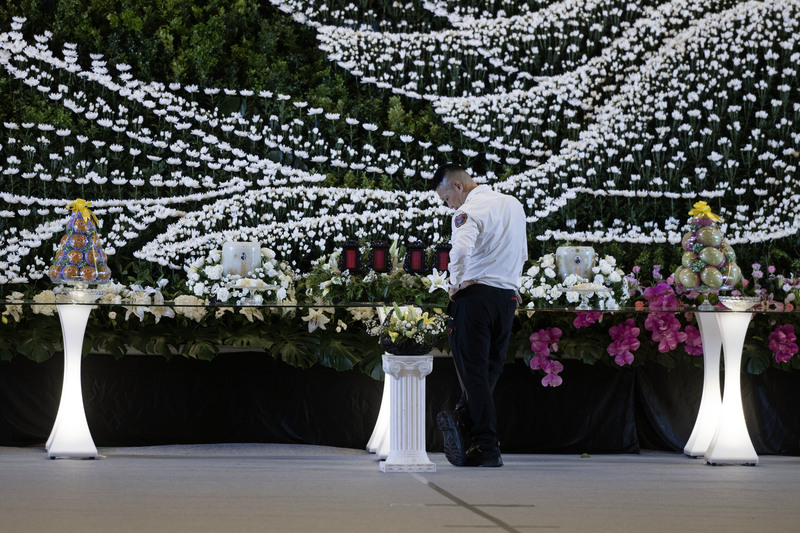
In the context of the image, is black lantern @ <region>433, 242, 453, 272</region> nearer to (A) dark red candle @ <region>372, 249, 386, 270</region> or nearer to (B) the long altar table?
(A) dark red candle @ <region>372, 249, 386, 270</region>

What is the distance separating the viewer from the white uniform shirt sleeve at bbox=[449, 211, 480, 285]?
13.1 ft

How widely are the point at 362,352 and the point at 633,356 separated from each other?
125 centimetres

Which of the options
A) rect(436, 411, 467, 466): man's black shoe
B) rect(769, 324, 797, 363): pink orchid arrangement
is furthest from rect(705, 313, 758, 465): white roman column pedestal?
rect(436, 411, 467, 466): man's black shoe

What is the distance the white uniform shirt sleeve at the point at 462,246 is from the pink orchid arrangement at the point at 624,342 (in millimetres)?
1150

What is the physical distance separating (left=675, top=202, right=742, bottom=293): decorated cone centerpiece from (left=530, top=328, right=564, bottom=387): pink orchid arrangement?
631 millimetres

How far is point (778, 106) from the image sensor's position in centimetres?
639

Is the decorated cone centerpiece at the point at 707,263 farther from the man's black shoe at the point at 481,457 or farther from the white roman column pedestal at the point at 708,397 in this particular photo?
the man's black shoe at the point at 481,457

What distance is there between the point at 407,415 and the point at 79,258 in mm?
1535

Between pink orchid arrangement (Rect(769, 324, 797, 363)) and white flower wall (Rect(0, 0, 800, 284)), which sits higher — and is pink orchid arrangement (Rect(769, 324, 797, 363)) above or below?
below

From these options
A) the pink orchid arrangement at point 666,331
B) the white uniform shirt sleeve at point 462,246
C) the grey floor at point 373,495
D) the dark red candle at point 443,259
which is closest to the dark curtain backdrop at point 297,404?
the pink orchid arrangement at point 666,331

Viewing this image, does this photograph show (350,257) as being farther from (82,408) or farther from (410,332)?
(82,408)

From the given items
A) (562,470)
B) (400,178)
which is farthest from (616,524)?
(400,178)

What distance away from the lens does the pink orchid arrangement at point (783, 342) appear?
4852 mm

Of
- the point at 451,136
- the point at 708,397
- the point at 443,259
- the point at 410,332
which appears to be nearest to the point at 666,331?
the point at 708,397
